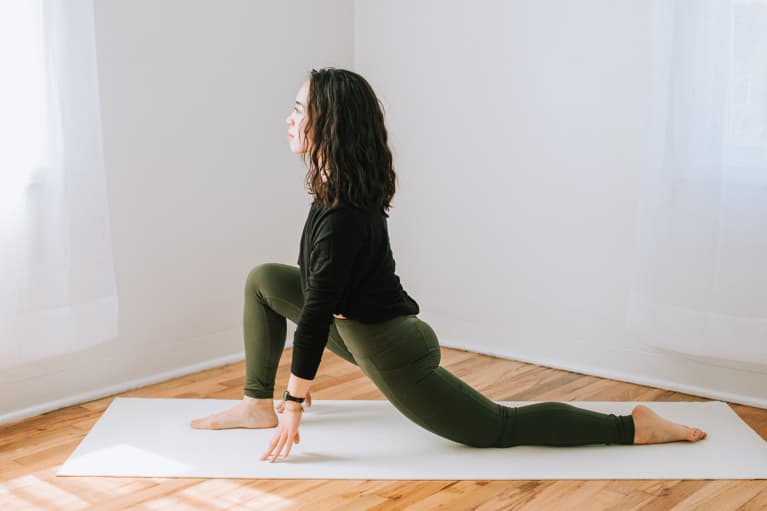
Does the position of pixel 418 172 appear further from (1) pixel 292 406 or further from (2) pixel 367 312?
(1) pixel 292 406

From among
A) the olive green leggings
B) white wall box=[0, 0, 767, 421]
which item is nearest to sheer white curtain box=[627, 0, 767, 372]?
white wall box=[0, 0, 767, 421]

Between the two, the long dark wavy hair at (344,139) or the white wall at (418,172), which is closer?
the long dark wavy hair at (344,139)

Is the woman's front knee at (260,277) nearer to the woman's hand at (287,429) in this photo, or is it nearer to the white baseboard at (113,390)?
the woman's hand at (287,429)

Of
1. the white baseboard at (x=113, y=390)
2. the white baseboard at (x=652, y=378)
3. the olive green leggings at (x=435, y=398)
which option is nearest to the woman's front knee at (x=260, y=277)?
the olive green leggings at (x=435, y=398)

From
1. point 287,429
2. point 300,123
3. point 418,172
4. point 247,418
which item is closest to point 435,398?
point 287,429

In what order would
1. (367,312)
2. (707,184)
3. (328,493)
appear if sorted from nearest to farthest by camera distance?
(328,493) < (367,312) < (707,184)

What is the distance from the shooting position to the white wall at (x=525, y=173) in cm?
275

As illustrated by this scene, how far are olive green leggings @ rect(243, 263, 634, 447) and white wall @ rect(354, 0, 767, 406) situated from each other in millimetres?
680

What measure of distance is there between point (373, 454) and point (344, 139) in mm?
755

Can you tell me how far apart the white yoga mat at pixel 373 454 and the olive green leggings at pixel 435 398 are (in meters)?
0.05

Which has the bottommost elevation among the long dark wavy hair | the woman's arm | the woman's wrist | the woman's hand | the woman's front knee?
the woman's hand

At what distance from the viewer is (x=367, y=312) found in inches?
79.6

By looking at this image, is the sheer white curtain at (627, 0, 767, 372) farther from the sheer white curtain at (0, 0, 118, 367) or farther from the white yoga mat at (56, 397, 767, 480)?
the sheer white curtain at (0, 0, 118, 367)

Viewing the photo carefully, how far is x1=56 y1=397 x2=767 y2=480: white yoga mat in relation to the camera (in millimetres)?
2010
